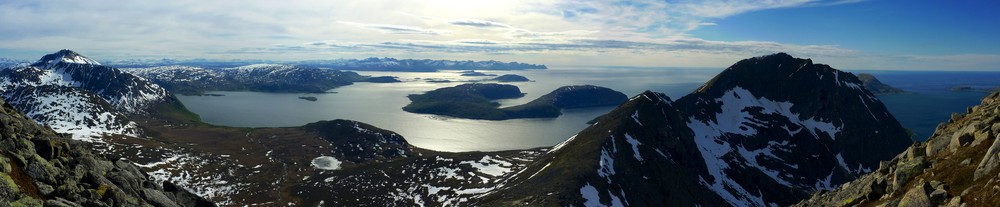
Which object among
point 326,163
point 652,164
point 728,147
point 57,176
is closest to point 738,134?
point 728,147

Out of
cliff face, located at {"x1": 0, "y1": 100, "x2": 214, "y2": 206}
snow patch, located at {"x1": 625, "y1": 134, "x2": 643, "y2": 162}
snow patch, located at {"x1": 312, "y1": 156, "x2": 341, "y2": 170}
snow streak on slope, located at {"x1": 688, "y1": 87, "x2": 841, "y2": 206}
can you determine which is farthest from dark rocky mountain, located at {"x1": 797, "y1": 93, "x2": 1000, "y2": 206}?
snow patch, located at {"x1": 312, "y1": 156, "x2": 341, "y2": 170}

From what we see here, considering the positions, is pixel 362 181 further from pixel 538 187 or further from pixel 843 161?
pixel 843 161

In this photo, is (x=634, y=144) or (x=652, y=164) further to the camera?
(x=634, y=144)

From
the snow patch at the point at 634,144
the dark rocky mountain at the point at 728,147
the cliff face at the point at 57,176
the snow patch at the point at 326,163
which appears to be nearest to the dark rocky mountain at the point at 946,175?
the cliff face at the point at 57,176

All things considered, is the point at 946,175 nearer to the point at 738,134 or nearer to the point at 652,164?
the point at 652,164

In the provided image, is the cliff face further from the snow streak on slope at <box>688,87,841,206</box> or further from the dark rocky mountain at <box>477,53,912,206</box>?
the snow streak on slope at <box>688,87,841,206</box>
